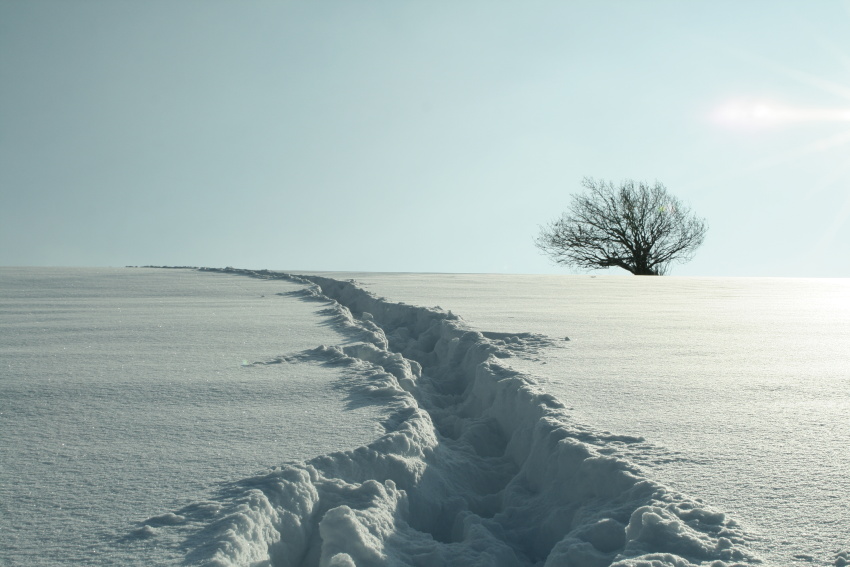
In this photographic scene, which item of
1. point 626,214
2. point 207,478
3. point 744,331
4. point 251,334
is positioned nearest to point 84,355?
point 251,334

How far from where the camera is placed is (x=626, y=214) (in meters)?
18.9

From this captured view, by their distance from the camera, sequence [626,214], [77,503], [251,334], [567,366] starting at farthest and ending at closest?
[626,214]
[251,334]
[567,366]
[77,503]

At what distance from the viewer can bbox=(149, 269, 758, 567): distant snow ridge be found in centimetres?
112

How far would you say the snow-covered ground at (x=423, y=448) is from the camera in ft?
3.73

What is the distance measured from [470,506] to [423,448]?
0.19 metres

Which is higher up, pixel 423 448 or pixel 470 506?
pixel 423 448

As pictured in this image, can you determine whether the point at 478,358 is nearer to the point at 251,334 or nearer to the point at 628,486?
the point at 251,334

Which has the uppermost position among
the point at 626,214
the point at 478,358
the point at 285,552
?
the point at 626,214

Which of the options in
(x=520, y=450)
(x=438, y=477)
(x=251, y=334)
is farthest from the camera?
(x=251, y=334)

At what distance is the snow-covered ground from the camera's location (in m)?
1.14

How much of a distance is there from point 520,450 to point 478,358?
884 millimetres

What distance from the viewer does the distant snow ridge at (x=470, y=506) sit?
1.12m

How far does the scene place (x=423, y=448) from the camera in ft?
5.60

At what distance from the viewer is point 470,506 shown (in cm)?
163
